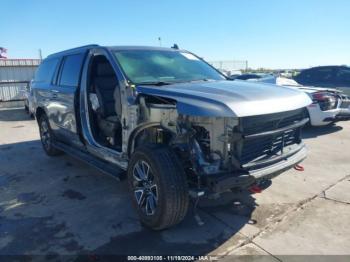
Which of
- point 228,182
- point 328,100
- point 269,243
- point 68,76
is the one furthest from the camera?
point 328,100

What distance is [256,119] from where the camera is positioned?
329 centimetres

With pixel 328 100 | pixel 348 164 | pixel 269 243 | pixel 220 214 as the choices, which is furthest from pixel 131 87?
pixel 328 100

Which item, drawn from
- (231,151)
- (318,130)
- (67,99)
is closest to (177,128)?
(231,151)

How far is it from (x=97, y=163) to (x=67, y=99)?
1298 mm

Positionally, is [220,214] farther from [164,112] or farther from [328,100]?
[328,100]

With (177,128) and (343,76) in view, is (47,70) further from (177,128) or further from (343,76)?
(343,76)

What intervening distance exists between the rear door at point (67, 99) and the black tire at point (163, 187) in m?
1.96

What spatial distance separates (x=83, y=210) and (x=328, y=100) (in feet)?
21.1

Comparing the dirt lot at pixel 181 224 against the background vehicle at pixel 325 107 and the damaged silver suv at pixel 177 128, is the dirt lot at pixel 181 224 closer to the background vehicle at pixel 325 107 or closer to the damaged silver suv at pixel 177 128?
the damaged silver suv at pixel 177 128

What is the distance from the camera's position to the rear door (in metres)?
5.15

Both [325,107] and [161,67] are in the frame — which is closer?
[161,67]

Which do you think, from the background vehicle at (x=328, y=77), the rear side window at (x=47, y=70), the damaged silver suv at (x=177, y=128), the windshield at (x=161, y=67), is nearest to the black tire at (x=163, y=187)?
the damaged silver suv at (x=177, y=128)

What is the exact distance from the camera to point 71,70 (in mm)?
5441

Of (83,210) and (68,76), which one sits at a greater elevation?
(68,76)
